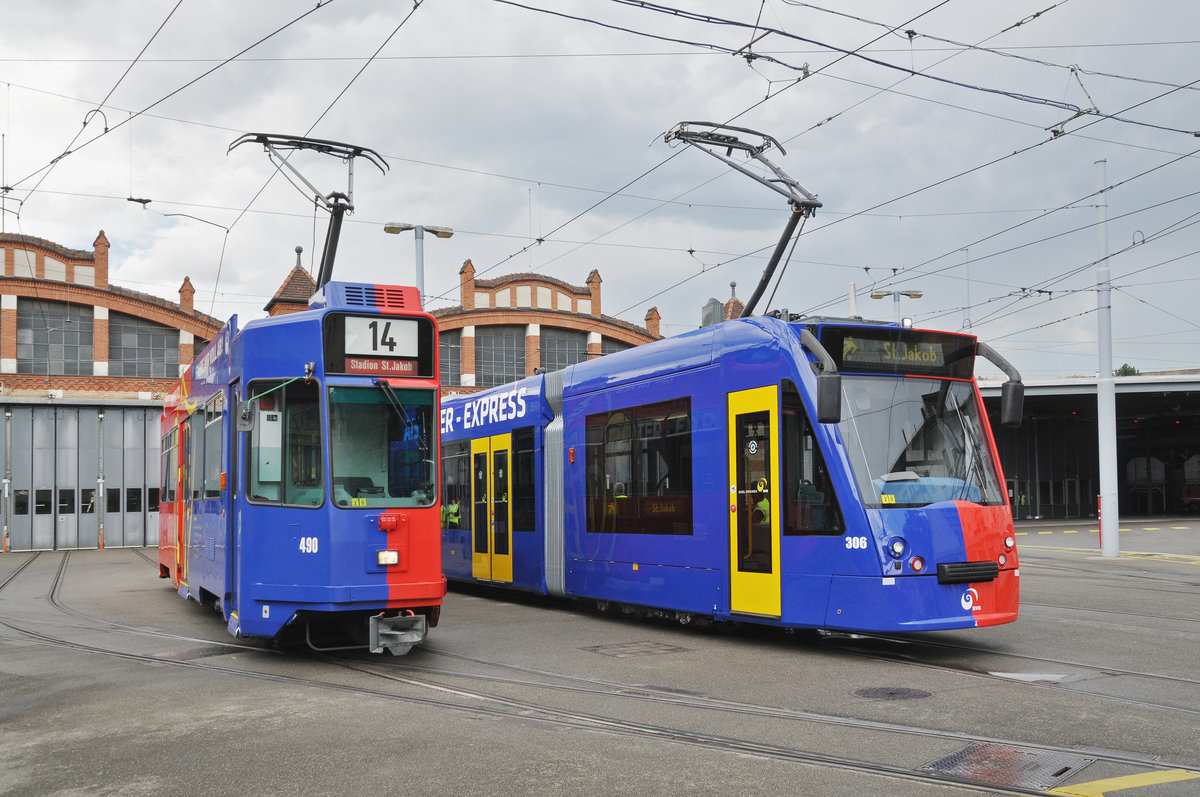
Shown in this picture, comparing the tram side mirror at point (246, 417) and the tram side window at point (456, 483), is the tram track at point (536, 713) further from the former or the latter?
the tram side window at point (456, 483)

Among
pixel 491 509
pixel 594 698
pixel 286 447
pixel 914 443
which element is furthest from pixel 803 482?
pixel 491 509

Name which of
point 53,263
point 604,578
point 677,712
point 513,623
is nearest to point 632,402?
point 604,578

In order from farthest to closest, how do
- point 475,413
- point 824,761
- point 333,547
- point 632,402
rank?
point 475,413
point 632,402
point 333,547
point 824,761

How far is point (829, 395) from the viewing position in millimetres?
8883

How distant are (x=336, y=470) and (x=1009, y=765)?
19.6 ft

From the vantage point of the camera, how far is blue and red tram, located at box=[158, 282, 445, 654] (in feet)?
30.7

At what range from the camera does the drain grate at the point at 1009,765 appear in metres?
5.61

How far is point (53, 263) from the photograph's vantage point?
1793 inches

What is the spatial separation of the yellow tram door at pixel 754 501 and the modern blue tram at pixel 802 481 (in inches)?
0.7

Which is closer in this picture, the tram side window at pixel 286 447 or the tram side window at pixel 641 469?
the tram side window at pixel 286 447

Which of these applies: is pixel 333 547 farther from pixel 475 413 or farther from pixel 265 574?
pixel 475 413

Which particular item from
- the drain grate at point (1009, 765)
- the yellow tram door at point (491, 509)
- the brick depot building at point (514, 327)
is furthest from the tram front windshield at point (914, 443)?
the brick depot building at point (514, 327)

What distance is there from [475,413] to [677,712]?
402 inches

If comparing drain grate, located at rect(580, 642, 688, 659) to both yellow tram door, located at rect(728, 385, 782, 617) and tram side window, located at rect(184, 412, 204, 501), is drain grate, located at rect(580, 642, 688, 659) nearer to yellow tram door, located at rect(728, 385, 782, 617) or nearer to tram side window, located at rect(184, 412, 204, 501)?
yellow tram door, located at rect(728, 385, 782, 617)
